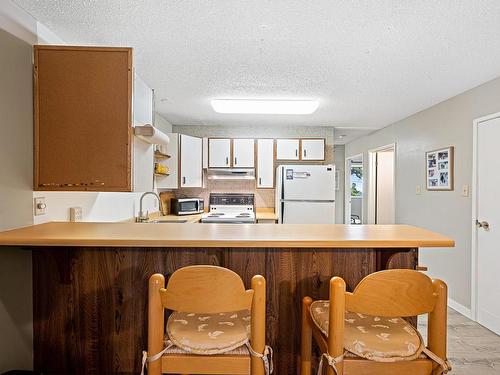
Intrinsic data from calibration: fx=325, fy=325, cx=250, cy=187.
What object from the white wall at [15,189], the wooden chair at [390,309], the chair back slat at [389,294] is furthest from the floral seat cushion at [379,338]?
the white wall at [15,189]

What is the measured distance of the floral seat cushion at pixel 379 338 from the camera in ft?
3.99

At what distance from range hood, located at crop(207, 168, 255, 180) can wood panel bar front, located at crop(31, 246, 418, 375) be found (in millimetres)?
3168

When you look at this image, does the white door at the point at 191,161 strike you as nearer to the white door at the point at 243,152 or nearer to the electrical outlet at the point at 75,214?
the white door at the point at 243,152

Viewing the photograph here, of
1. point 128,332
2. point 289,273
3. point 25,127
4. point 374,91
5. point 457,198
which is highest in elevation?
point 374,91

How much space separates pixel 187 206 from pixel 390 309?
3.83 m

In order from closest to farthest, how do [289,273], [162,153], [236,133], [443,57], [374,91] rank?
1. [289,273]
2. [443,57]
3. [374,91]
4. [162,153]
5. [236,133]

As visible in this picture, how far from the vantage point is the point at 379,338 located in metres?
1.28

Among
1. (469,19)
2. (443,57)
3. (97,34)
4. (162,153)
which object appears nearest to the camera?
(469,19)

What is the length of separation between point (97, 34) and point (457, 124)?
350 cm

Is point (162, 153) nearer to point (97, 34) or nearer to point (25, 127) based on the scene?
point (97, 34)

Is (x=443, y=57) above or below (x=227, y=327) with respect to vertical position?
above

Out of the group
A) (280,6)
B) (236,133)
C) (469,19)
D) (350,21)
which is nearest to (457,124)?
(469,19)

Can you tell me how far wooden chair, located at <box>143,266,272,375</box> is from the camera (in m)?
1.17

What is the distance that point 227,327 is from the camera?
4.42 ft
